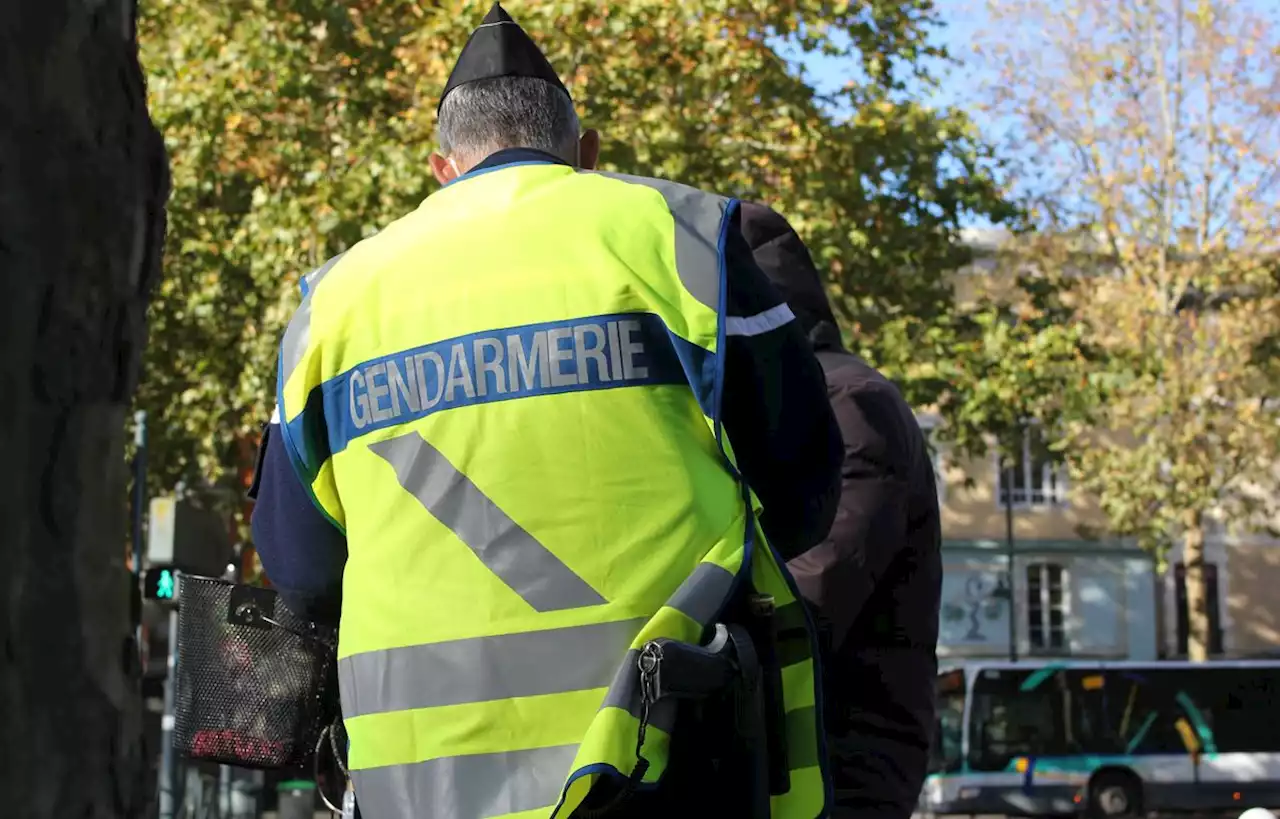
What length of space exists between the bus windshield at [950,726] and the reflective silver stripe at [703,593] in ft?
83.3

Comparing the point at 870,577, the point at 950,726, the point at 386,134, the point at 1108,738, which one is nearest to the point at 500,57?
the point at 870,577

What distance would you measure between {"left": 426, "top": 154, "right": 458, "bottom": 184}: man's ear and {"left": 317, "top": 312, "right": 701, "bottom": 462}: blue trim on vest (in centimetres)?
47

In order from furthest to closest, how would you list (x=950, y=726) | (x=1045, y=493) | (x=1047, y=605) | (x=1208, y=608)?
(x=1208, y=608)
(x=1045, y=493)
(x=1047, y=605)
(x=950, y=726)

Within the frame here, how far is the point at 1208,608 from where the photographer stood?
4750 centimetres

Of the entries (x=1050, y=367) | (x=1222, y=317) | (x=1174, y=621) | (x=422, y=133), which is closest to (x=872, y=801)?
(x=422, y=133)

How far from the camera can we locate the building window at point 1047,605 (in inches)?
1822

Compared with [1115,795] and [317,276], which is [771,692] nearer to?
[317,276]

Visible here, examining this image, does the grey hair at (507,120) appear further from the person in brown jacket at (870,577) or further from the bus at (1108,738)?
the bus at (1108,738)

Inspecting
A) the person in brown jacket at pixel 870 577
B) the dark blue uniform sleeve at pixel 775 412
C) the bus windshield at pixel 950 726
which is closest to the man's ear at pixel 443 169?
the dark blue uniform sleeve at pixel 775 412

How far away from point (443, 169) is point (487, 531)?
2.47ft

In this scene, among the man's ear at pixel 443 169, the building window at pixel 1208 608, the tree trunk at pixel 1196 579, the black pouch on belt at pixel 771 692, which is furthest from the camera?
the building window at pixel 1208 608

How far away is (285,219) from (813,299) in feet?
51.9

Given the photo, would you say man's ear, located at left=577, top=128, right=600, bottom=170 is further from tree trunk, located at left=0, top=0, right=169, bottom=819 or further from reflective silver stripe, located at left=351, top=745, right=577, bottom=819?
reflective silver stripe, located at left=351, top=745, right=577, bottom=819

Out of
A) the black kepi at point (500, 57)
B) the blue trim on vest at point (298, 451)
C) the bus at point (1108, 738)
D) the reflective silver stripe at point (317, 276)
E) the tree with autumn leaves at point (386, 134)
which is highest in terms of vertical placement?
the tree with autumn leaves at point (386, 134)
